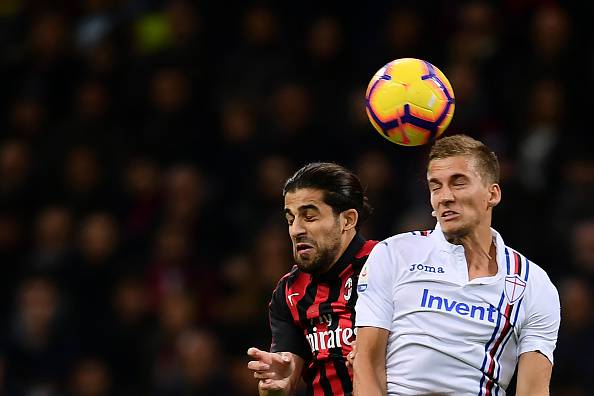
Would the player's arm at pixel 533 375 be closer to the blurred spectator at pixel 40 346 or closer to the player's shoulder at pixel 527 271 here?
the player's shoulder at pixel 527 271

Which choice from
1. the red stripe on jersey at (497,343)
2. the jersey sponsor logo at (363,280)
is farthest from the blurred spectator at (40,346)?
the red stripe on jersey at (497,343)

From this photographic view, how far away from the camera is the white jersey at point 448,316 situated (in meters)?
4.39

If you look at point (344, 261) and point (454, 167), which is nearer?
point (454, 167)

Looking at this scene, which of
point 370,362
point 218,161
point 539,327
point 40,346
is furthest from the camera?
point 218,161

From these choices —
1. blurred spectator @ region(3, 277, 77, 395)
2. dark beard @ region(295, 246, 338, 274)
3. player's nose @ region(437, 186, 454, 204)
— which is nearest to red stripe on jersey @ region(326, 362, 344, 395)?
dark beard @ region(295, 246, 338, 274)

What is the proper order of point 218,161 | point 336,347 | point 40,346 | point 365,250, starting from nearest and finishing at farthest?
1. point 336,347
2. point 365,250
3. point 40,346
4. point 218,161

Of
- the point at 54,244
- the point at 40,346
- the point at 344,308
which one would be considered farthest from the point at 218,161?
the point at 344,308

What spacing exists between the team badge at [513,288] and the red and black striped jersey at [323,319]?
2.15 feet

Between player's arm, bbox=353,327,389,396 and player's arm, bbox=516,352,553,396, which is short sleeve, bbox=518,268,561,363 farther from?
player's arm, bbox=353,327,389,396

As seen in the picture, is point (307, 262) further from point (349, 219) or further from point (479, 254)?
point (479, 254)

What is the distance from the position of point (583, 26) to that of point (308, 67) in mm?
2065

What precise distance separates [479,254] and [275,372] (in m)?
0.93

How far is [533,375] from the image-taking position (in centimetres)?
446

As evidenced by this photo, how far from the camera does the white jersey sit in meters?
4.39
